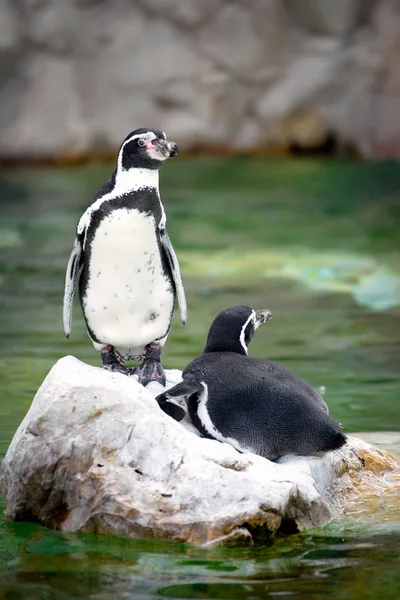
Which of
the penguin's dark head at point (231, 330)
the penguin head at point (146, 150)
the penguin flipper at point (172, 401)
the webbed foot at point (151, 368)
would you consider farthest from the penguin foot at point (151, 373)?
the penguin head at point (146, 150)

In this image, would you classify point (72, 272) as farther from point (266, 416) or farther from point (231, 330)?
point (266, 416)

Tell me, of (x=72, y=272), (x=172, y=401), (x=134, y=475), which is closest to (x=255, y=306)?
(x=72, y=272)

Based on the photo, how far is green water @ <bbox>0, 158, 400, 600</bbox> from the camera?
3.82 meters

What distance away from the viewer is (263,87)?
16562 millimetres

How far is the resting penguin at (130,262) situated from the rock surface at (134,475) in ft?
1.31

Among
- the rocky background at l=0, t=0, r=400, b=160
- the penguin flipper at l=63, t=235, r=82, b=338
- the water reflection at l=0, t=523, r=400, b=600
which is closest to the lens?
the water reflection at l=0, t=523, r=400, b=600

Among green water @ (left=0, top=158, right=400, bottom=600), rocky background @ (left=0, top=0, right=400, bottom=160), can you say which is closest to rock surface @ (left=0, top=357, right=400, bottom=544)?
green water @ (left=0, top=158, right=400, bottom=600)

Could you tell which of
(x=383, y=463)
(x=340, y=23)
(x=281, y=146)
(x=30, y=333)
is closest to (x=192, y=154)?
(x=281, y=146)

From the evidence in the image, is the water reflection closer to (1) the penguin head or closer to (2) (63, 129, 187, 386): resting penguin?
(2) (63, 129, 187, 386): resting penguin

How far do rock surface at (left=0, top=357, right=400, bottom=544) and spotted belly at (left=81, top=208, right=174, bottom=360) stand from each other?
1.27 feet

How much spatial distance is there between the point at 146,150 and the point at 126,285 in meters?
0.49

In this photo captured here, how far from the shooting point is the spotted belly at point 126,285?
462 cm

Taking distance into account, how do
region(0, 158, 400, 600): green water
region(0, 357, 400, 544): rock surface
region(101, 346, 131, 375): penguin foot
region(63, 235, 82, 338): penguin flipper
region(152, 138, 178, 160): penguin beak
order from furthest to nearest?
region(101, 346, 131, 375): penguin foot
region(63, 235, 82, 338): penguin flipper
region(152, 138, 178, 160): penguin beak
region(0, 357, 400, 544): rock surface
region(0, 158, 400, 600): green water

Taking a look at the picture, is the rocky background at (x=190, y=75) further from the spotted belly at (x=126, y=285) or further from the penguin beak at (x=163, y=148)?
the penguin beak at (x=163, y=148)
